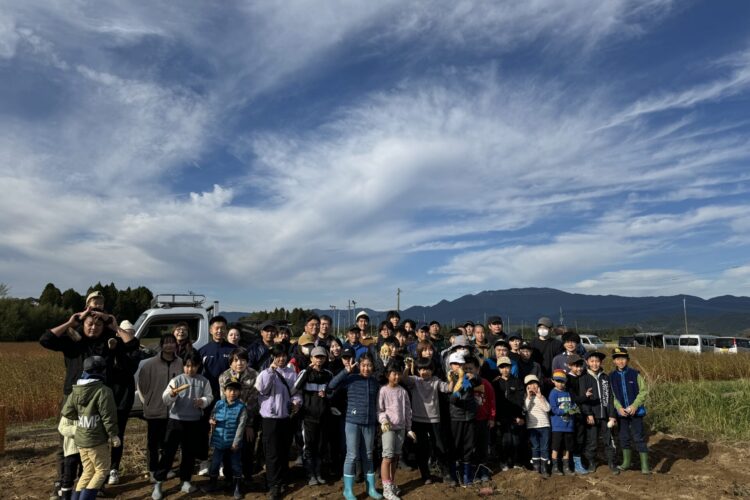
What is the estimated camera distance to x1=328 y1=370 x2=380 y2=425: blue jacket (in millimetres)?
5414

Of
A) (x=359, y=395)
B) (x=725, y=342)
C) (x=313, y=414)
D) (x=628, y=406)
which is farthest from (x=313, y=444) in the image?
(x=725, y=342)

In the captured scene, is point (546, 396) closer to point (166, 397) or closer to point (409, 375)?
point (409, 375)

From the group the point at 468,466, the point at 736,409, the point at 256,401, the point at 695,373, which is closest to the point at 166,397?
the point at 256,401

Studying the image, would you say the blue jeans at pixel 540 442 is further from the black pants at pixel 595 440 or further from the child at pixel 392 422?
the child at pixel 392 422

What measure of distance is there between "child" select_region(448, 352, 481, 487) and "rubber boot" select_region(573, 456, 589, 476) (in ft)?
4.49

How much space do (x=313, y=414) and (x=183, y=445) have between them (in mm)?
1453

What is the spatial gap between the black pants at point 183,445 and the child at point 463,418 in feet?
9.68

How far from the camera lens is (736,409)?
8.56 meters

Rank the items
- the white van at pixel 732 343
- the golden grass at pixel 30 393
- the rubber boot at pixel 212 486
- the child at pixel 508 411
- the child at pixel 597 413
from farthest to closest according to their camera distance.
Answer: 1. the white van at pixel 732 343
2. the golden grass at pixel 30 393
3. the child at pixel 508 411
4. the child at pixel 597 413
5. the rubber boot at pixel 212 486

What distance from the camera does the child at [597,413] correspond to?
19.9ft

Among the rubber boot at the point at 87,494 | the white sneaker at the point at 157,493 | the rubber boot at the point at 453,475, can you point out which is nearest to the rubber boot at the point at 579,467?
the rubber boot at the point at 453,475

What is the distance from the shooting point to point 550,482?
5.69 metres

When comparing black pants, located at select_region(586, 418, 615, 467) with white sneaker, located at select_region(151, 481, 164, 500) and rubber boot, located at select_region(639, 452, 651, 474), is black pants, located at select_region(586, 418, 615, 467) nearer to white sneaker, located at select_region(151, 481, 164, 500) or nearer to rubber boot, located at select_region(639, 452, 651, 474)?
rubber boot, located at select_region(639, 452, 651, 474)

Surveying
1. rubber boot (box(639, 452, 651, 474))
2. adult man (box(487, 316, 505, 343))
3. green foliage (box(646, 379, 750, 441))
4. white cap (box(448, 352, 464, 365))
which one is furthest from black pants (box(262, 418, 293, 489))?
green foliage (box(646, 379, 750, 441))
